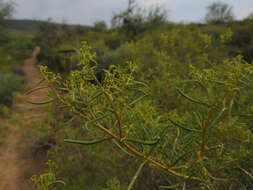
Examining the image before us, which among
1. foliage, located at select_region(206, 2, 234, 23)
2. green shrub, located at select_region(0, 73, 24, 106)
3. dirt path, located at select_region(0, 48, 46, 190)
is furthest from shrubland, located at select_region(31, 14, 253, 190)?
foliage, located at select_region(206, 2, 234, 23)

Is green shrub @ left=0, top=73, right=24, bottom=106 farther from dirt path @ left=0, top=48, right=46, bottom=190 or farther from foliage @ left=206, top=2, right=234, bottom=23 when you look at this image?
foliage @ left=206, top=2, right=234, bottom=23

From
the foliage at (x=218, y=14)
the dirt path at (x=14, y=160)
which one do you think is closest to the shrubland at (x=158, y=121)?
the dirt path at (x=14, y=160)

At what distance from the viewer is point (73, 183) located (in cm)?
251

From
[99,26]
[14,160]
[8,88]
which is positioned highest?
[99,26]

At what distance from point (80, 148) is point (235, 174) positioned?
81.8 inches

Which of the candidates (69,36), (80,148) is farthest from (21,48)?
(80,148)

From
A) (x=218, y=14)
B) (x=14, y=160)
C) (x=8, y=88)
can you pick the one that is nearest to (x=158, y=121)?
(x=14, y=160)

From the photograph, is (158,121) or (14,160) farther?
(14,160)

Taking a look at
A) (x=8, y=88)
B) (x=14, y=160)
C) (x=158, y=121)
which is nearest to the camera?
(x=158, y=121)

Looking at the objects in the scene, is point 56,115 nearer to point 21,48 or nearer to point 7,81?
point 7,81

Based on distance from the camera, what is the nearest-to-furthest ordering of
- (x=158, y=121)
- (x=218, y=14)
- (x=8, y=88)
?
(x=158, y=121)
(x=8, y=88)
(x=218, y=14)

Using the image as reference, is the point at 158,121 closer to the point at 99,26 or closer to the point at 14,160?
the point at 14,160

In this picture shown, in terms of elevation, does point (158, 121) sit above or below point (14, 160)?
above

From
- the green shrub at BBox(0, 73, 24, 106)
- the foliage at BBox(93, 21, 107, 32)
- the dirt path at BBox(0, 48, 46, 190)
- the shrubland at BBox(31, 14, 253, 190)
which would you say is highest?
the foliage at BBox(93, 21, 107, 32)
